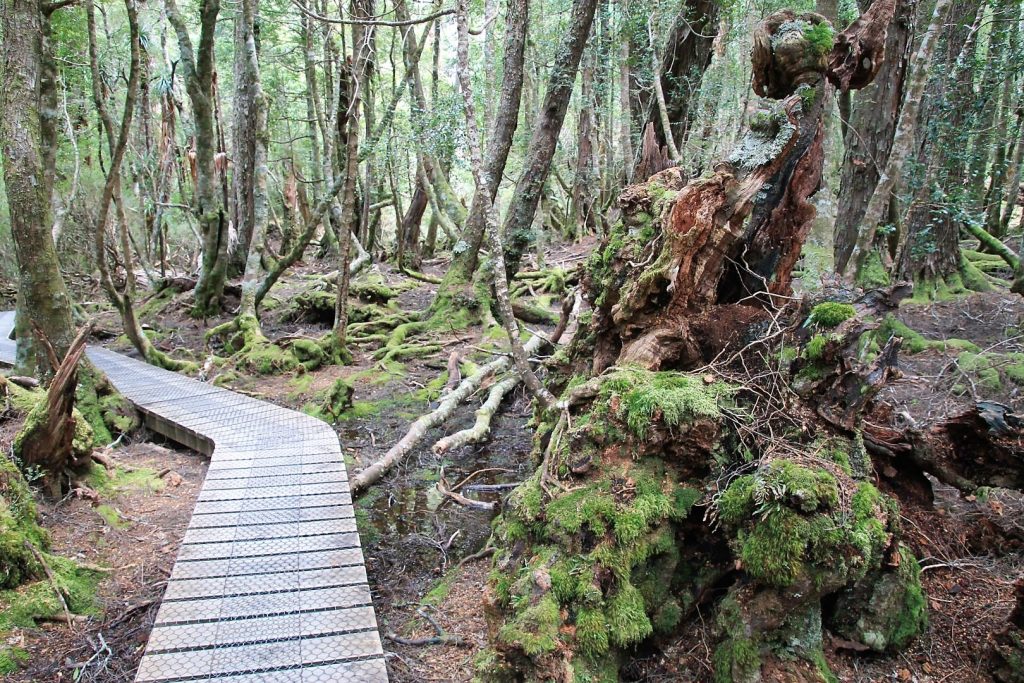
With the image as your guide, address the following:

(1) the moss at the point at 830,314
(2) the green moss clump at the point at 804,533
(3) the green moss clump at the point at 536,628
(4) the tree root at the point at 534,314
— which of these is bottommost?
(4) the tree root at the point at 534,314

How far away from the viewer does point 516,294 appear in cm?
1257

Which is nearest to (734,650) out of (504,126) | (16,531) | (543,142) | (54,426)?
→ (16,531)

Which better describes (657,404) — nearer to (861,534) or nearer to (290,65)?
(861,534)

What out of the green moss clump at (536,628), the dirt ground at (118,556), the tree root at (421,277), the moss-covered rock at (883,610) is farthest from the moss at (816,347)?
the tree root at (421,277)

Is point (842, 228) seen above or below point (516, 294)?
above

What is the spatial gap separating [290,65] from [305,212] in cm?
479

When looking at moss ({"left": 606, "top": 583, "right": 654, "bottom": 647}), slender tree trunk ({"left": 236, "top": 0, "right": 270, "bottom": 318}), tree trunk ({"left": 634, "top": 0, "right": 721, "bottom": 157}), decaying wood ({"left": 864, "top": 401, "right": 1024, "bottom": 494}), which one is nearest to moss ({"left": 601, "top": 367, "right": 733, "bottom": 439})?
moss ({"left": 606, "top": 583, "right": 654, "bottom": 647})

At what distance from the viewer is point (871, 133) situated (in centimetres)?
895

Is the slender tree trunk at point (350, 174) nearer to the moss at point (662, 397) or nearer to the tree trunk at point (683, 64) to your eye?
the tree trunk at point (683, 64)

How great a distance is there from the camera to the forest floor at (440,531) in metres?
3.37

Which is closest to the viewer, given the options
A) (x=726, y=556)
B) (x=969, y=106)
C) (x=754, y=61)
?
(x=726, y=556)

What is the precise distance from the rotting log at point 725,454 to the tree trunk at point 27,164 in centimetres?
531

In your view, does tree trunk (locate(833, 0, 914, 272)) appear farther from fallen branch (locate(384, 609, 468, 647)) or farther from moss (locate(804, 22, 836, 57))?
fallen branch (locate(384, 609, 468, 647))

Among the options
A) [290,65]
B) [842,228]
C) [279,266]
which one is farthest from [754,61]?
[290,65]
